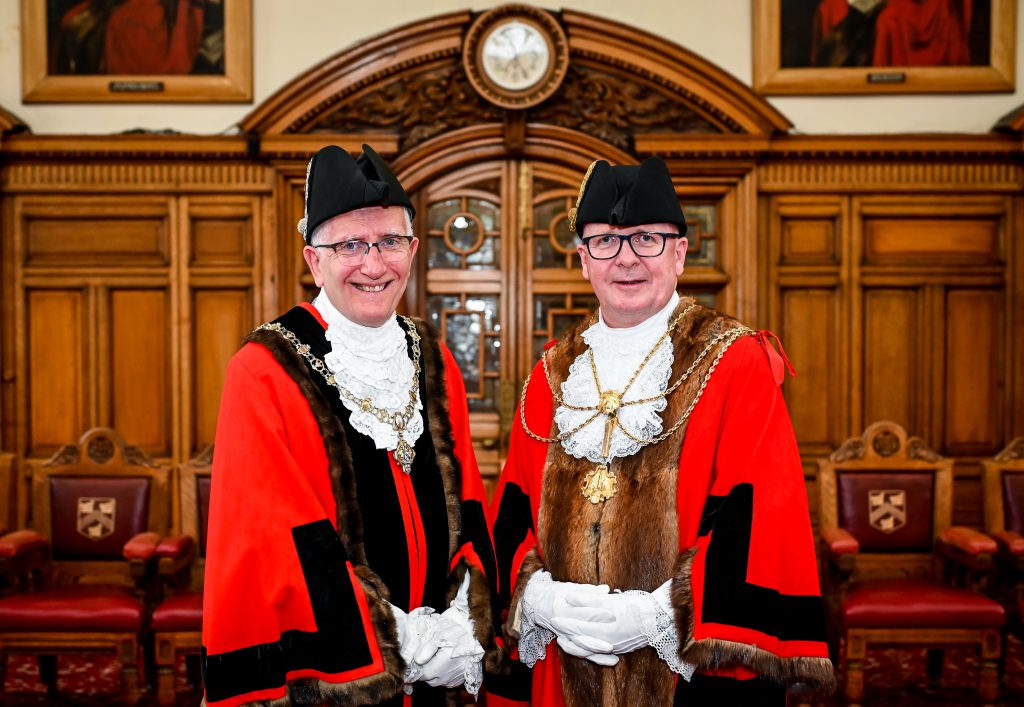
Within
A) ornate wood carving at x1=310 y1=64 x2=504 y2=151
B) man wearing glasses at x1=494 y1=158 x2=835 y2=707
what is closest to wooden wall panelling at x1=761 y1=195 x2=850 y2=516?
ornate wood carving at x1=310 y1=64 x2=504 y2=151

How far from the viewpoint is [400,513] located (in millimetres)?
1986

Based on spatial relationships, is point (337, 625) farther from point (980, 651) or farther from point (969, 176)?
point (969, 176)

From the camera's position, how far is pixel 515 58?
15.2ft

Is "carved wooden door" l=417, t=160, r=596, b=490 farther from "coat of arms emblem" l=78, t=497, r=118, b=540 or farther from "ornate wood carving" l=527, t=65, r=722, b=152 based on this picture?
"coat of arms emblem" l=78, t=497, r=118, b=540

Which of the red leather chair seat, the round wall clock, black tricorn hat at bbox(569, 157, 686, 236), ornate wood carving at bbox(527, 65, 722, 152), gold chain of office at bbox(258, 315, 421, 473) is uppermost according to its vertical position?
the round wall clock

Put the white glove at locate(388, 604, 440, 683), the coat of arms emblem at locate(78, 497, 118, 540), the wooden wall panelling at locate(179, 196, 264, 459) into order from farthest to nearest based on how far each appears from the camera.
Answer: the wooden wall panelling at locate(179, 196, 264, 459) < the coat of arms emblem at locate(78, 497, 118, 540) < the white glove at locate(388, 604, 440, 683)

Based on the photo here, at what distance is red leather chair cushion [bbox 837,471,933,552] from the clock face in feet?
8.46

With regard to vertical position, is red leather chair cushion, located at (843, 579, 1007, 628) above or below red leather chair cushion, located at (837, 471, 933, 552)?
below

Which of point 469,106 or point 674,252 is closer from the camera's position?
point 674,252

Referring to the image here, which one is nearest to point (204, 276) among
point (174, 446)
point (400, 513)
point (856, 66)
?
point (174, 446)

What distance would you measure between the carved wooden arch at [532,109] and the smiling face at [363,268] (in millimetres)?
2895

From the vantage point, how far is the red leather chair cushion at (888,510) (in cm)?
396

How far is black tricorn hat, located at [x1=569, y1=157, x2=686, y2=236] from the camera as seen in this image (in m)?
2.04

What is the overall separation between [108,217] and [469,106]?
83.0 inches
